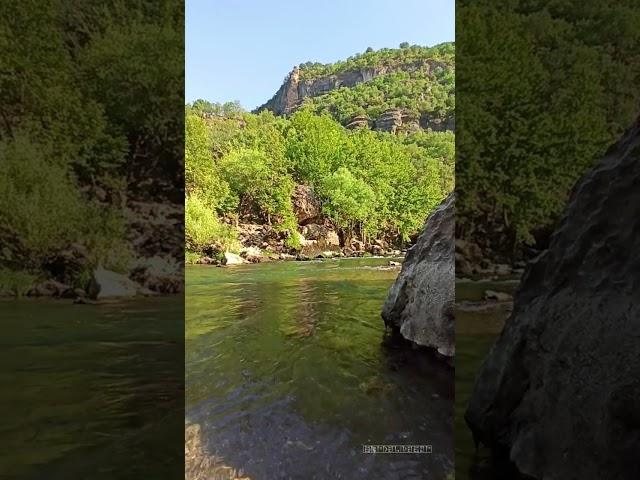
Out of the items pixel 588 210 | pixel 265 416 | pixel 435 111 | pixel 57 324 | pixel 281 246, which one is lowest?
pixel 265 416

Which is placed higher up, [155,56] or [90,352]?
[155,56]

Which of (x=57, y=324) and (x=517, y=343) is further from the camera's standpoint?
(x=57, y=324)

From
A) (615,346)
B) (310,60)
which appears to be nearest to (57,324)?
(310,60)

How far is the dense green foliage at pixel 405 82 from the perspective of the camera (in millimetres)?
2859

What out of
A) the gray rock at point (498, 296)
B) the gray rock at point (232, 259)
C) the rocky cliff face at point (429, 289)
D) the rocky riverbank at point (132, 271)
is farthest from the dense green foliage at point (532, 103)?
the rocky riverbank at point (132, 271)

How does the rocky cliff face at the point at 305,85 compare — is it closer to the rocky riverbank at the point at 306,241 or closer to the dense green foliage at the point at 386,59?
the dense green foliage at the point at 386,59

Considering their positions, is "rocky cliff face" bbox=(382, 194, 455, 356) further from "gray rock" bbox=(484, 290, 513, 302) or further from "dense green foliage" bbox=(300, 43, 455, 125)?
"dense green foliage" bbox=(300, 43, 455, 125)

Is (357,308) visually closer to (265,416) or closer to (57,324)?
(265,416)

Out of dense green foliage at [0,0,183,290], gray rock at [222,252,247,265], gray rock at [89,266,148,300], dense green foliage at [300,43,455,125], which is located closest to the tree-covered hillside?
dense green foliage at [300,43,455,125]

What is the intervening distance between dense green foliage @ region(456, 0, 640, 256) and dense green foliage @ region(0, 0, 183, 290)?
175 centimetres

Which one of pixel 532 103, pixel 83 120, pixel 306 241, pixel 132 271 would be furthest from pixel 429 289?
pixel 83 120

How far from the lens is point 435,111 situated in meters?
2.91

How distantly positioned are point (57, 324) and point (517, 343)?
230 cm

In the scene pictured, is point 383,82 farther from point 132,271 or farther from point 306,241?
point 132,271
